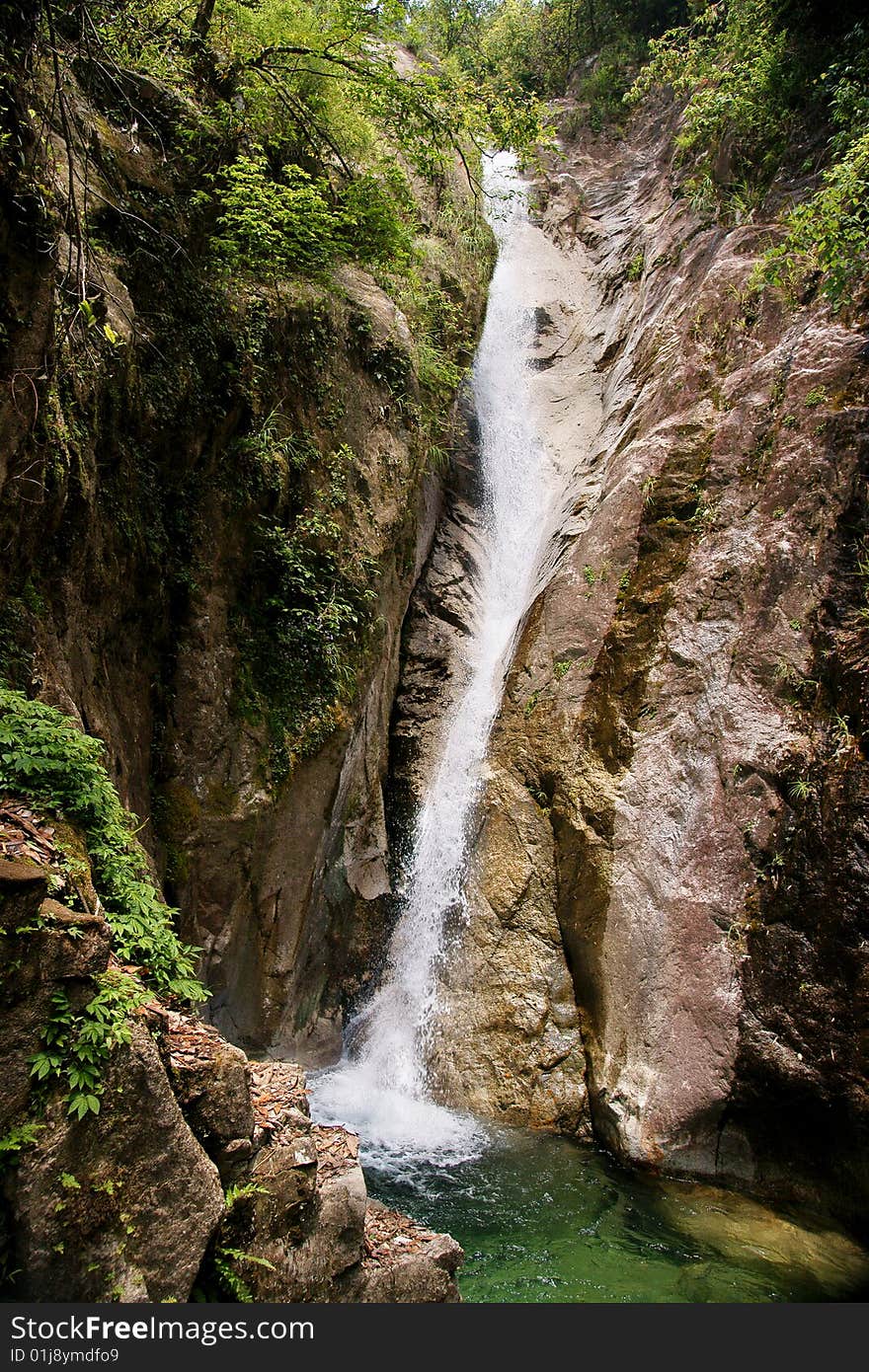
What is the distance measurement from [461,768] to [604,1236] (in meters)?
6.33

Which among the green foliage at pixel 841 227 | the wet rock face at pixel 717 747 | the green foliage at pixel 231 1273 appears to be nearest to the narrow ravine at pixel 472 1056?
the wet rock face at pixel 717 747

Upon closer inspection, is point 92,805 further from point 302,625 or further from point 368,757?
point 368,757

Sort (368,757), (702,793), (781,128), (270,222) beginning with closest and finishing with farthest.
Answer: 1. (270,222)
2. (702,793)
3. (368,757)
4. (781,128)

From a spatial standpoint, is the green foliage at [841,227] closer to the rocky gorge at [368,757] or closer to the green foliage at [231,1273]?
the rocky gorge at [368,757]

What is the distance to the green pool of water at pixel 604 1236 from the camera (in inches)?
231

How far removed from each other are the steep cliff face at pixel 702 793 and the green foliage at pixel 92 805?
5.81 m

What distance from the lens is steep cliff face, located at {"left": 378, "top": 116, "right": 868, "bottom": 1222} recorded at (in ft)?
24.5

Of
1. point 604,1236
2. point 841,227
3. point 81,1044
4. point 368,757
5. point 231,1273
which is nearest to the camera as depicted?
point 81,1044

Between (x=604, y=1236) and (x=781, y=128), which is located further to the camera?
(x=781, y=128)

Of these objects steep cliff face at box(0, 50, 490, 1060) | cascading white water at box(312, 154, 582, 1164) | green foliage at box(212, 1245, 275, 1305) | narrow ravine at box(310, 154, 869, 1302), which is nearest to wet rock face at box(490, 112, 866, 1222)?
narrow ravine at box(310, 154, 869, 1302)

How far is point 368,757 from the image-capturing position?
11.0 metres

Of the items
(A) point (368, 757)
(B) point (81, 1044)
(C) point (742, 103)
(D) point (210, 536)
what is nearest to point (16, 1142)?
(B) point (81, 1044)

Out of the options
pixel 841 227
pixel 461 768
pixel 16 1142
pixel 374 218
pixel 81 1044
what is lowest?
pixel 16 1142

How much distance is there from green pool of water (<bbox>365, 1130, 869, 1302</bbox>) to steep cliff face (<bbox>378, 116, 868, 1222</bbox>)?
476 mm
